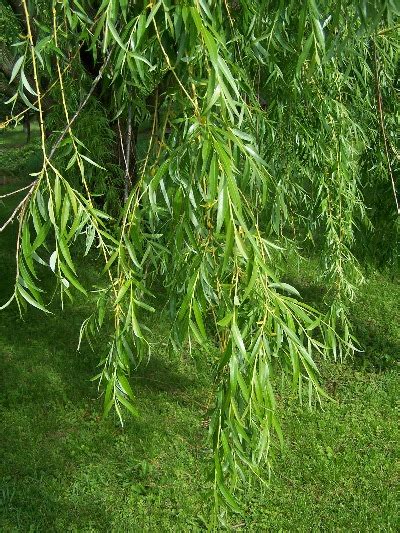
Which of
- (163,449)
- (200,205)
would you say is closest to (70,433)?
(163,449)

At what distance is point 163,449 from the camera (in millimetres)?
3973

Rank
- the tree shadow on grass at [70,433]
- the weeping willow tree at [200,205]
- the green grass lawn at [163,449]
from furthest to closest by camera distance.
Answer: the tree shadow on grass at [70,433], the green grass lawn at [163,449], the weeping willow tree at [200,205]

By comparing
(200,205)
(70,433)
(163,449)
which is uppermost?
(200,205)

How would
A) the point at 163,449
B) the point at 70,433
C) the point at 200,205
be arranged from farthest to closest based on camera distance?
the point at 70,433 → the point at 163,449 → the point at 200,205

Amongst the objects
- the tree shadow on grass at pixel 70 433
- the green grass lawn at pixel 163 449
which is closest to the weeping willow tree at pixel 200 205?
the green grass lawn at pixel 163 449

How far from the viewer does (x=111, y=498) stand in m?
3.58

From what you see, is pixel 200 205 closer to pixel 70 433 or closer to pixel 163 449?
pixel 163 449

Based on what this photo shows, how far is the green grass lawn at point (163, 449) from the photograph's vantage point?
11.2 ft

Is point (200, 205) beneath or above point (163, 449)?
above

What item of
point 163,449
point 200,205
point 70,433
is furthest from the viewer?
point 70,433

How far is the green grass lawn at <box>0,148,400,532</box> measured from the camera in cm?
341

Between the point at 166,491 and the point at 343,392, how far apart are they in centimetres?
155

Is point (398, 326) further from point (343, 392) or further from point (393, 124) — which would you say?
point (393, 124)

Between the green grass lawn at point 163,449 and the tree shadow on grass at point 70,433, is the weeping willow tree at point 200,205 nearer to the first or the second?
the green grass lawn at point 163,449
